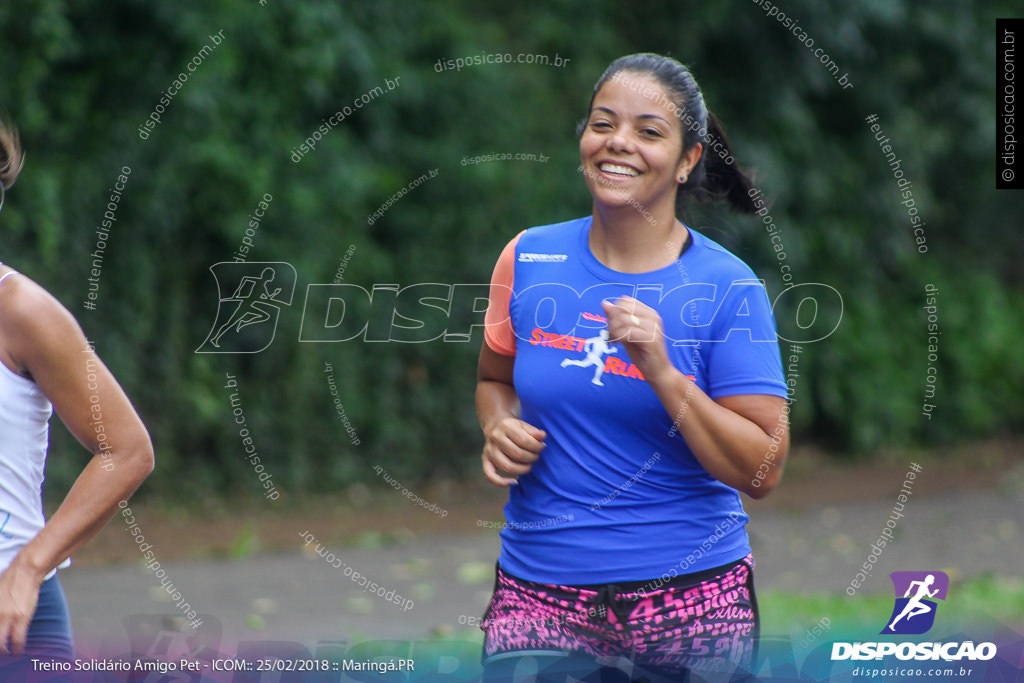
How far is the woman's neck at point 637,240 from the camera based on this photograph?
2.48 meters

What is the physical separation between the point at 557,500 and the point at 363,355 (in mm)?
5234

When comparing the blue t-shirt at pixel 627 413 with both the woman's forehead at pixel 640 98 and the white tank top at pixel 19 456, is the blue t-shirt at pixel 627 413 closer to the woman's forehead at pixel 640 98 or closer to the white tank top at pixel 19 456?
the woman's forehead at pixel 640 98

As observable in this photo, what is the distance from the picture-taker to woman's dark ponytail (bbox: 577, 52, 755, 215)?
8.30ft

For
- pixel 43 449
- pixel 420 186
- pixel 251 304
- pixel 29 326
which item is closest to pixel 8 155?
pixel 29 326

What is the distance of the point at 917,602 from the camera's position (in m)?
3.30

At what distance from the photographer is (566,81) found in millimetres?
8133

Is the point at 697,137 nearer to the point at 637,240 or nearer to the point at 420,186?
the point at 637,240

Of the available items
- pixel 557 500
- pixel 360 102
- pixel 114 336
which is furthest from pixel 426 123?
pixel 557 500

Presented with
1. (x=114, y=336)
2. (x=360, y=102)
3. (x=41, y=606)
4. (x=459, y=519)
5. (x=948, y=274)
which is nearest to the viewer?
(x=41, y=606)

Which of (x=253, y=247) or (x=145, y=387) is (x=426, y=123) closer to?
(x=253, y=247)

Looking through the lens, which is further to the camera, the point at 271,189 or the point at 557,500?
the point at 271,189

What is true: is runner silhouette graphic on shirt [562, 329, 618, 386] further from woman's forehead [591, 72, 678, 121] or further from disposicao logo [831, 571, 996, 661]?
disposicao logo [831, 571, 996, 661]

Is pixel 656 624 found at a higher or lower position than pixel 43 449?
lower

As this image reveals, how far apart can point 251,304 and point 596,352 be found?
510 centimetres
